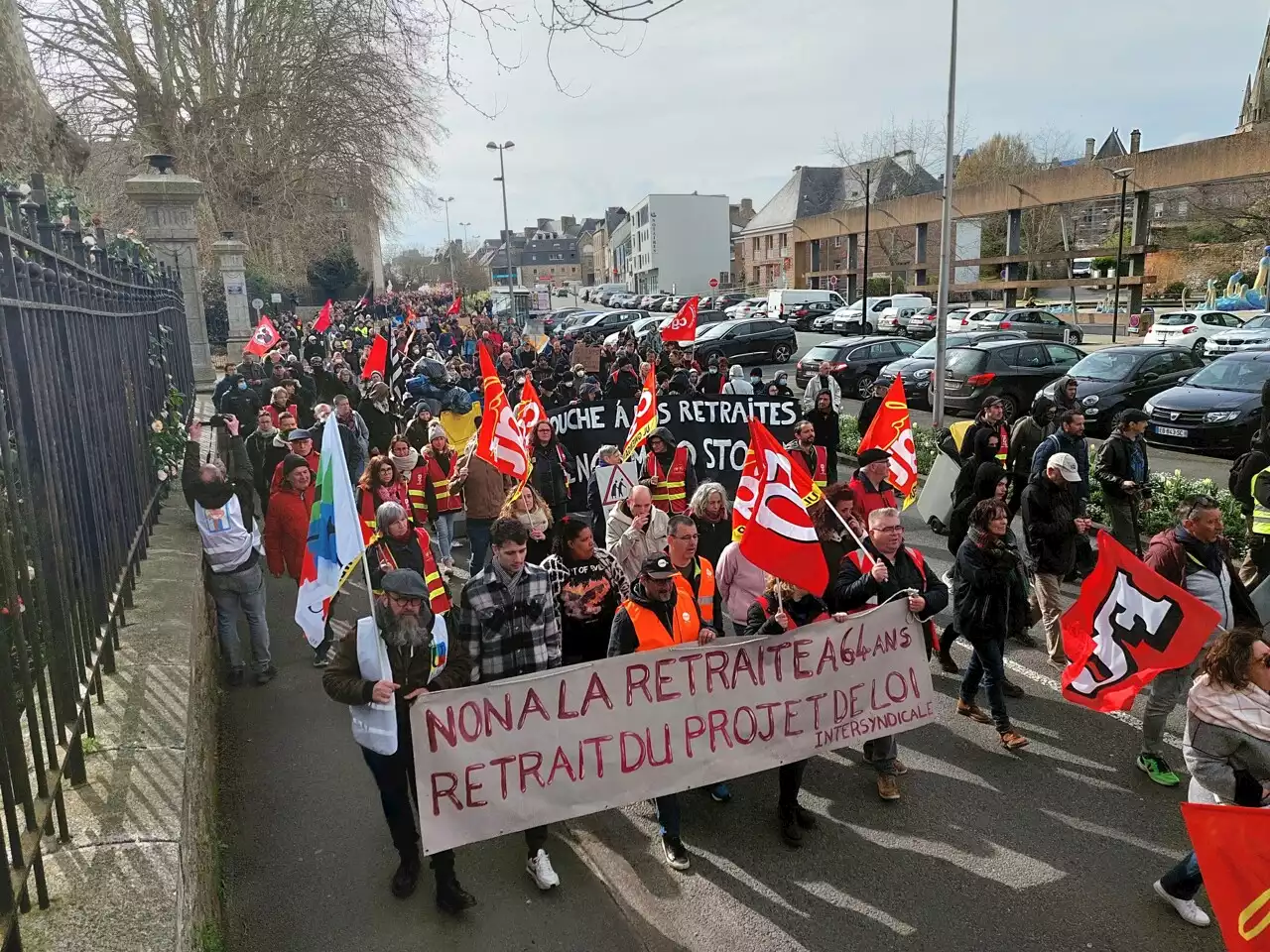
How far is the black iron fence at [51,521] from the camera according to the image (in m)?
2.59

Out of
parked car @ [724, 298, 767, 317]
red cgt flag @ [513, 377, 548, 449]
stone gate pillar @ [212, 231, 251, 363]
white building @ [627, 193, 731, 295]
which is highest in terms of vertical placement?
white building @ [627, 193, 731, 295]

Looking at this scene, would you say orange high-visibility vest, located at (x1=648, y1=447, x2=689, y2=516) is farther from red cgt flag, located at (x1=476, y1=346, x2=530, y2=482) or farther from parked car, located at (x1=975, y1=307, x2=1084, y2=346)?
parked car, located at (x1=975, y1=307, x2=1084, y2=346)

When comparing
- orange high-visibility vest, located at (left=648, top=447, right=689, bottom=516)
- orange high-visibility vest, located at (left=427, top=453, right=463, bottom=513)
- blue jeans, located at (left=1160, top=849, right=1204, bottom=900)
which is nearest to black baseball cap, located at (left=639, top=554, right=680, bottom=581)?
blue jeans, located at (left=1160, top=849, right=1204, bottom=900)

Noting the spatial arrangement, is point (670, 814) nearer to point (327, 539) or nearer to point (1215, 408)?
point (327, 539)

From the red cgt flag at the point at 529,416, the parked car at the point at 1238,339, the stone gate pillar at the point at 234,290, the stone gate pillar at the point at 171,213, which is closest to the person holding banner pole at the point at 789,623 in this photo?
the red cgt flag at the point at 529,416

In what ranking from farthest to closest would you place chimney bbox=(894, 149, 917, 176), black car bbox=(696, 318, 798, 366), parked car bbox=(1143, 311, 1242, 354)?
chimney bbox=(894, 149, 917, 176)
black car bbox=(696, 318, 798, 366)
parked car bbox=(1143, 311, 1242, 354)

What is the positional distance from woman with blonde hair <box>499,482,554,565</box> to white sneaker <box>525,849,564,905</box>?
215 cm

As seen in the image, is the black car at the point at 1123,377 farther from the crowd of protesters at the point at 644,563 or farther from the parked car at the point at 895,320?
the parked car at the point at 895,320

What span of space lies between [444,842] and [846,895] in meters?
1.94

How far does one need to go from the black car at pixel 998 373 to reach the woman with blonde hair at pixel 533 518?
12.5 metres

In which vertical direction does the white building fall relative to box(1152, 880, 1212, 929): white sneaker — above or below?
above

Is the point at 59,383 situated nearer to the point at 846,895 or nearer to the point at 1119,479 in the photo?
the point at 846,895

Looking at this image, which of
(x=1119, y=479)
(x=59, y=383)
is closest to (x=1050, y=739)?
(x=1119, y=479)

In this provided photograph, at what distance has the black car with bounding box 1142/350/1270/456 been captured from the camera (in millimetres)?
13477
